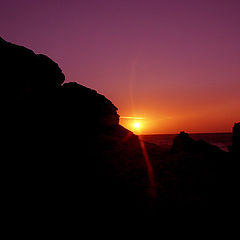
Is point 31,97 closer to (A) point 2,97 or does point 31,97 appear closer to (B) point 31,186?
(A) point 2,97

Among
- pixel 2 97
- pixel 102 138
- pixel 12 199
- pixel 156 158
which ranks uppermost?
pixel 2 97

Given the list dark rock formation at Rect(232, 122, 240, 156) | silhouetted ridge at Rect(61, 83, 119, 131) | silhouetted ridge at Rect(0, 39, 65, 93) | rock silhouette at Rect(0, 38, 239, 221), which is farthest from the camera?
silhouetted ridge at Rect(61, 83, 119, 131)

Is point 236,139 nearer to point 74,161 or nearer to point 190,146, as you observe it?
point 190,146

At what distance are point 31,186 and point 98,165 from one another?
540 cm

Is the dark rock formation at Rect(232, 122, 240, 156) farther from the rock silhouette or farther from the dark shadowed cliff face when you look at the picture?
the dark shadowed cliff face

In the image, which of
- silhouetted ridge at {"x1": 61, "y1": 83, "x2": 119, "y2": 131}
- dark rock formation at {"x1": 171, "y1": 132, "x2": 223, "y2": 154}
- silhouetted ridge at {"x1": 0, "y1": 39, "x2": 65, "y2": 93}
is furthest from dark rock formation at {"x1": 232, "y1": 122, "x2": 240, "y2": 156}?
silhouetted ridge at {"x1": 0, "y1": 39, "x2": 65, "y2": 93}

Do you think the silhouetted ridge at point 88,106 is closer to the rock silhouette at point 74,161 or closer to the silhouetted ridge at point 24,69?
the rock silhouette at point 74,161

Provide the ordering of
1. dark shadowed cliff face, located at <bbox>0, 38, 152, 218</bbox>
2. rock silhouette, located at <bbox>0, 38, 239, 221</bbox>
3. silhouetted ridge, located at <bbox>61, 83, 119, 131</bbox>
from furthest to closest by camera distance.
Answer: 1. silhouetted ridge, located at <bbox>61, 83, 119, 131</bbox>
2. dark shadowed cliff face, located at <bbox>0, 38, 152, 218</bbox>
3. rock silhouette, located at <bbox>0, 38, 239, 221</bbox>

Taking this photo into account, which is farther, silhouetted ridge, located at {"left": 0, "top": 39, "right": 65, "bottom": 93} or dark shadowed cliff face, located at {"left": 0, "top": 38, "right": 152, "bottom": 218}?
silhouetted ridge, located at {"left": 0, "top": 39, "right": 65, "bottom": 93}

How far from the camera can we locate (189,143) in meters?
25.7

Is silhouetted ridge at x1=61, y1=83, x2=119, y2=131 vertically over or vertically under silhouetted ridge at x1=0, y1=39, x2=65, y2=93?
under

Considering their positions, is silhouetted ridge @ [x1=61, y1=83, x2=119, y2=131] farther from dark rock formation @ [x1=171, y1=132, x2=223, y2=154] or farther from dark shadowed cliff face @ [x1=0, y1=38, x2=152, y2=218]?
dark rock formation @ [x1=171, y1=132, x2=223, y2=154]

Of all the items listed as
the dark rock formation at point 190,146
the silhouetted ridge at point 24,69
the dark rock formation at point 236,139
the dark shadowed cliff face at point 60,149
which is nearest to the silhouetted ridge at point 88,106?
the dark shadowed cliff face at point 60,149

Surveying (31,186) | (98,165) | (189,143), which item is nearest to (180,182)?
(98,165)
